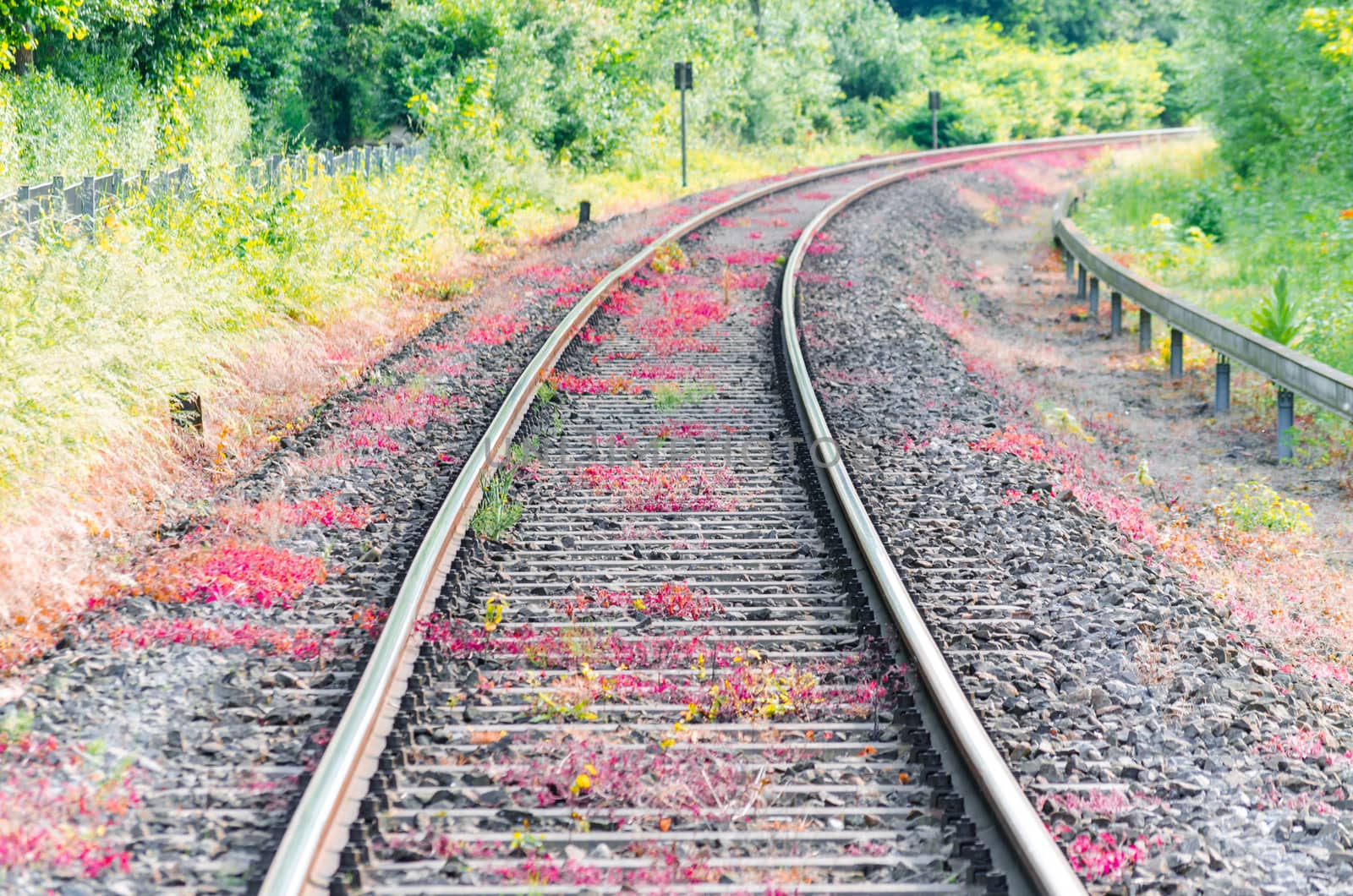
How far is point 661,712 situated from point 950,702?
3.45 feet

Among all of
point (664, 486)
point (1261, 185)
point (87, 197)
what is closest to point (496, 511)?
point (664, 486)

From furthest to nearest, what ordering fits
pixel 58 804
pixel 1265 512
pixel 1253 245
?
pixel 1253 245 → pixel 1265 512 → pixel 58 804

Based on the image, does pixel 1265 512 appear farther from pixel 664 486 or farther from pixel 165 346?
pixel 165 346

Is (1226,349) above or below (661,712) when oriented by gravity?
above

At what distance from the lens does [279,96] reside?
22766 millimetres

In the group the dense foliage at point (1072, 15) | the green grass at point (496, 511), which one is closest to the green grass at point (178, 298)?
the green grass at point (496, 511)

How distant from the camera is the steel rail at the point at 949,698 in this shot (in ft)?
11.5

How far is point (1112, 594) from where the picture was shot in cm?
589

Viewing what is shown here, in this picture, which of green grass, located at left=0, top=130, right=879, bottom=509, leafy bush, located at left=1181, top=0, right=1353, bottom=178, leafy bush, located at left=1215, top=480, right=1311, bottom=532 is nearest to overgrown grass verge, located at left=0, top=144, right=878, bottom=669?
green grass, located at left=0, top=130, right=879, bottom=509

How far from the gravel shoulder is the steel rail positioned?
147 mm

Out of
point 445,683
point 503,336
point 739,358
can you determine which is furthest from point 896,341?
point 445,683

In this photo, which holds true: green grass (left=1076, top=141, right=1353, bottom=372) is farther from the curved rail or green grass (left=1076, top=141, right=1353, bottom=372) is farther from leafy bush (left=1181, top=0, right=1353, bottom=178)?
the curved rail

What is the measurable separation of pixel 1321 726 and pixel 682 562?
2.84 metres

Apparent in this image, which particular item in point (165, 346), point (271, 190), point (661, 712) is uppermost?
point (271, 190)
